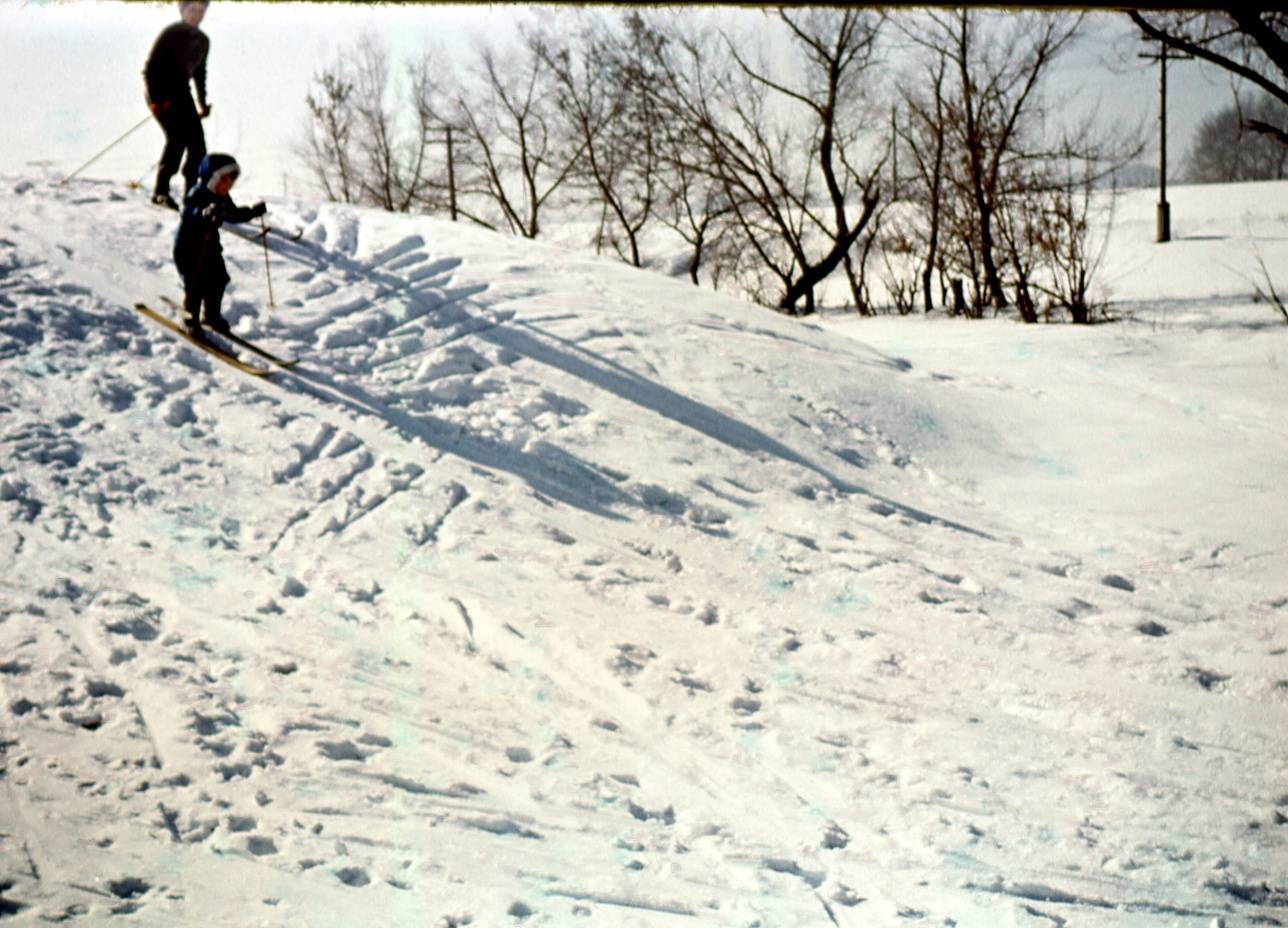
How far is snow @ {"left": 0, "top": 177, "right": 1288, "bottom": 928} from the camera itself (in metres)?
4.01

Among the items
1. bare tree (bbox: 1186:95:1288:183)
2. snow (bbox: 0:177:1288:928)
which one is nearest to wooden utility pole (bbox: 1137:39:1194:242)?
snow (bbox: 0:177:1288:928)

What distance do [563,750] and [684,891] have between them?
960 mm

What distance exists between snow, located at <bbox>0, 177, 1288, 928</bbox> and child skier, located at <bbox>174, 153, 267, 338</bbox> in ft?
1.58

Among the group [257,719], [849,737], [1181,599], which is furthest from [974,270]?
[257,719]

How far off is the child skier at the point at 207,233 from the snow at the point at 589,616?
48 cm

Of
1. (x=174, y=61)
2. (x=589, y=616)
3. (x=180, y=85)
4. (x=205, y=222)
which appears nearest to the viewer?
(x=589, y=616)

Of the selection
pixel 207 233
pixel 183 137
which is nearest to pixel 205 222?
pixel 207 233

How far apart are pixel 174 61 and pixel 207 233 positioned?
1601mm

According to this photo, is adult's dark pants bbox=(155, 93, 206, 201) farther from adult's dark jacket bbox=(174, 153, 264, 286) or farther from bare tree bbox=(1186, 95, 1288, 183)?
bare tree bbox=(1186, 95, 1288, 183)

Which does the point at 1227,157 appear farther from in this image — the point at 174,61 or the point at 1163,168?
the point at 174,61

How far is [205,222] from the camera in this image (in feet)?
25.3

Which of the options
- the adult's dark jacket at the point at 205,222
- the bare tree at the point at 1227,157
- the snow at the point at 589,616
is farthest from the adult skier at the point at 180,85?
the bare tree at the point at 1227,157

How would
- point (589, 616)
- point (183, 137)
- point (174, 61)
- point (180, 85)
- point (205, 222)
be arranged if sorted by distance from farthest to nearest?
point (183, 137) < point (180, 85) < point (174, 61) < point (205, 222) < point (589, 616)

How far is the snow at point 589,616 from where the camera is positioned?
4008mm
